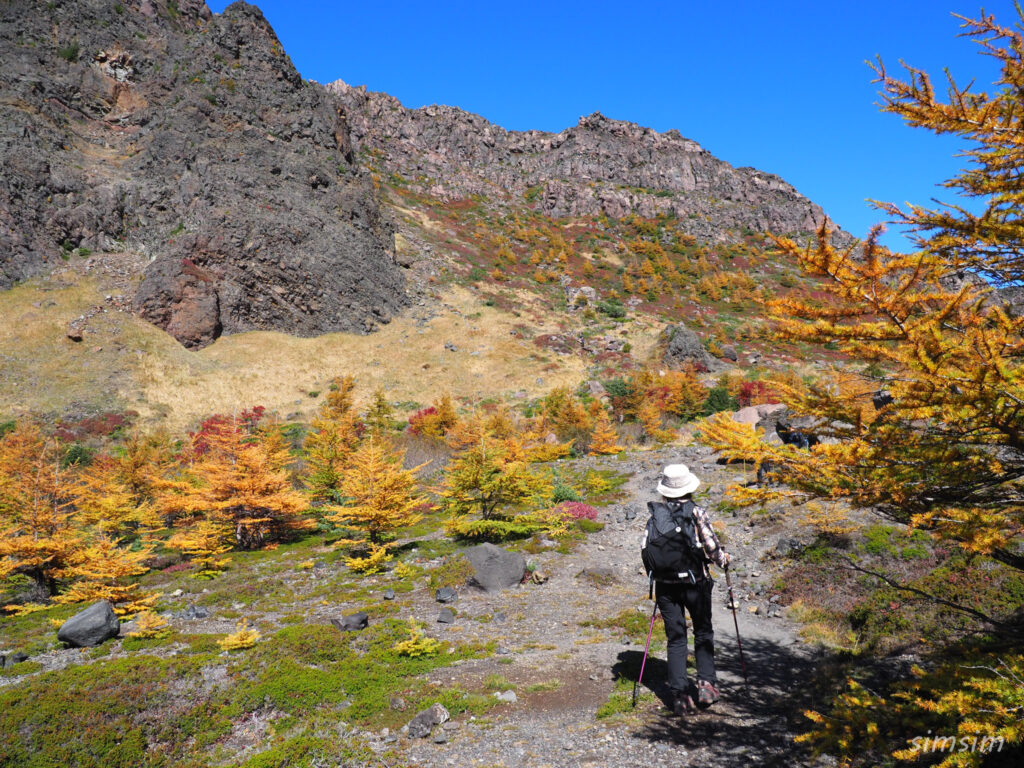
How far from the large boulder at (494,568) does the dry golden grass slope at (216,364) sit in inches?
989

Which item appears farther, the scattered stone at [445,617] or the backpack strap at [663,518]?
the scattered stone at [445,617]

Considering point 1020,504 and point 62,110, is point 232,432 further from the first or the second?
point 62,110

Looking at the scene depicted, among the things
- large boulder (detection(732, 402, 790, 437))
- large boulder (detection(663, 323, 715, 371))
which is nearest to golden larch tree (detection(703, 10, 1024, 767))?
large boulder (detection(732, 402, 790, 437))

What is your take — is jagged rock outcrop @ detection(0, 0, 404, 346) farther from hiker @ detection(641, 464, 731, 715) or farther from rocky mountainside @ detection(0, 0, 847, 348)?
hiker @ detection(641, 464, 731, 715)

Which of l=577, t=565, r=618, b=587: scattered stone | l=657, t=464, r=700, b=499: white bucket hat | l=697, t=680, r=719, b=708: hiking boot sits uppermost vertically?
l=657, t=464, r=700, b=499: white bucket hat

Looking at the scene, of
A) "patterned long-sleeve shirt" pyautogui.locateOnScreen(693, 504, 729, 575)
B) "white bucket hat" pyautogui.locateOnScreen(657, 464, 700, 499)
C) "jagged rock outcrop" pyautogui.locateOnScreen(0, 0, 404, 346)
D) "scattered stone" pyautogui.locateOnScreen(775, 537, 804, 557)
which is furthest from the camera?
"jagged rock outcrop" pyautogui.locateOnScreen(0, 0, 404, 346)

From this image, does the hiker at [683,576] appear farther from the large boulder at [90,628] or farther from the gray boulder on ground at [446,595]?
the large boulder at [90,628]

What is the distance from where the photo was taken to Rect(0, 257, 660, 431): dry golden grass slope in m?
32.5

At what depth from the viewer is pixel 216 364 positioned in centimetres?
3844

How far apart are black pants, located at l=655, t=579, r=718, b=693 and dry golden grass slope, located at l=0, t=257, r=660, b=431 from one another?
3084 centimetres

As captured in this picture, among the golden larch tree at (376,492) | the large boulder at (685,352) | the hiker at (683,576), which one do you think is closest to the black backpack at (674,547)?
the hiker at (683,576)

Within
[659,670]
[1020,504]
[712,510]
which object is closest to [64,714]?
[659,670]

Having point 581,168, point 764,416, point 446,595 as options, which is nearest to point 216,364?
point 446,595

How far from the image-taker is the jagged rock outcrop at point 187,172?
40281 millimetres
